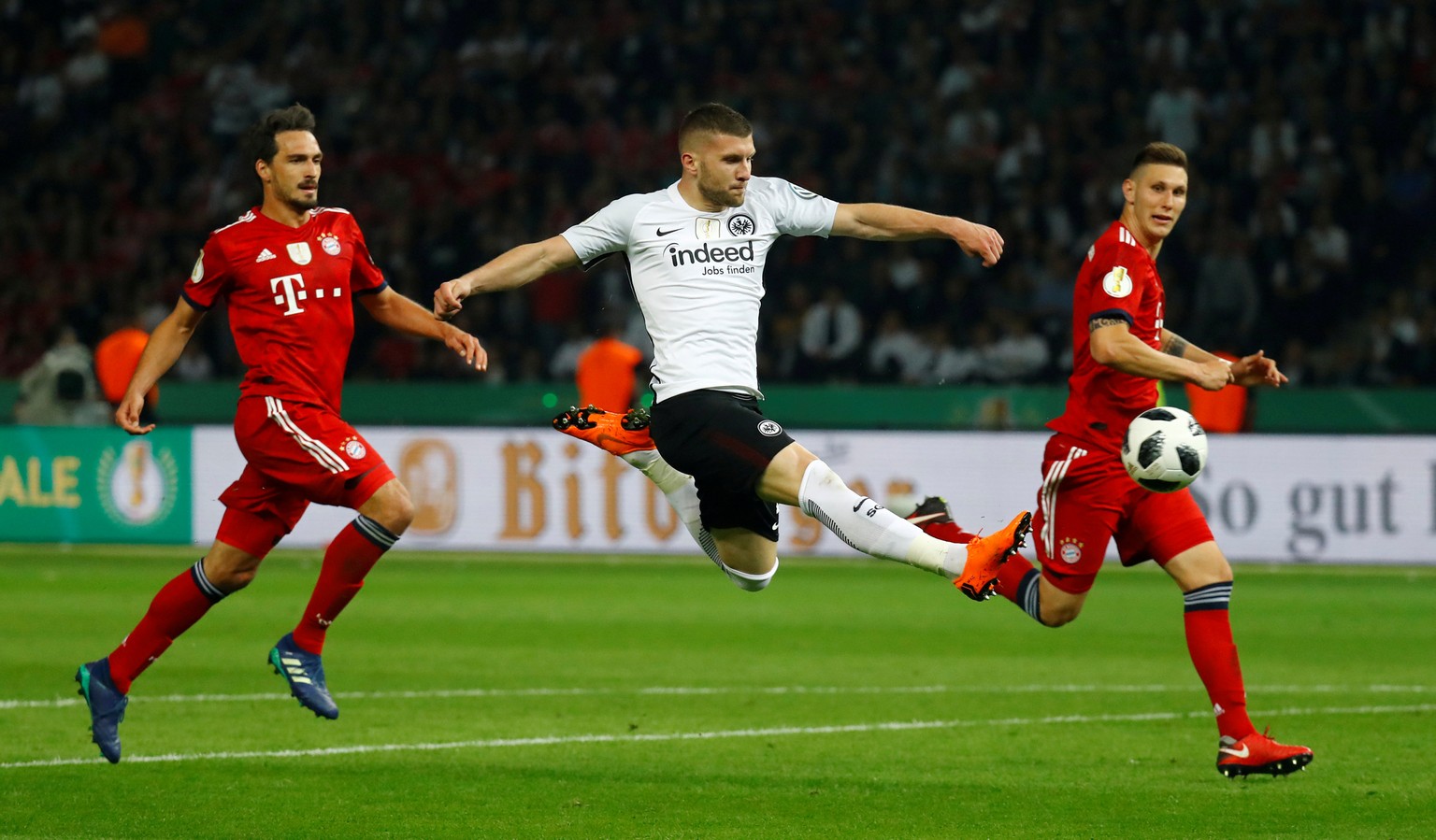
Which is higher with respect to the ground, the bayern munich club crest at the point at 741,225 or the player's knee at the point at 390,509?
the bayern munich club crest at the point at 741,225

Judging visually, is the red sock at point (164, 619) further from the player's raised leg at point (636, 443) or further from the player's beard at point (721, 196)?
the player's beard at point (721, 196)

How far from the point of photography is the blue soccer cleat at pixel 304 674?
7.36m

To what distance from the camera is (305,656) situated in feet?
Answer: 24.3

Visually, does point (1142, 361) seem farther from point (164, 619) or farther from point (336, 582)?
point (164, 619)

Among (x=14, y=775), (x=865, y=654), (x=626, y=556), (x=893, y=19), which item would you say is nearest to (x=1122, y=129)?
(x=893, y=19)

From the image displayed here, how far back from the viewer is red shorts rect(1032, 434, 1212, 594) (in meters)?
7.24

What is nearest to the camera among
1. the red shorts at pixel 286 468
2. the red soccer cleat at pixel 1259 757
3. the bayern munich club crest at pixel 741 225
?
the red soccer cleat at pixel 1259 757

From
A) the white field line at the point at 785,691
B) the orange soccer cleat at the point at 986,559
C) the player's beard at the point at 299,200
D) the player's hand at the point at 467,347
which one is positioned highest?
the player's beard at the point at 299,200

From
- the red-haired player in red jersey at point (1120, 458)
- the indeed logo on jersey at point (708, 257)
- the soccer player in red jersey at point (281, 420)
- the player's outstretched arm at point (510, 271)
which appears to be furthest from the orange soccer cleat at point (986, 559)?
the soccer player in red jersey at point (281, 420)

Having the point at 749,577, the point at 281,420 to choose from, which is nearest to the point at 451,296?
the point at 281,420

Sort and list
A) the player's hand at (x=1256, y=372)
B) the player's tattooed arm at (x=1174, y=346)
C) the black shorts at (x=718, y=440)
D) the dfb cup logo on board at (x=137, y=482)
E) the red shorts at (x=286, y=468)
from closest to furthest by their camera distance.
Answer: the black shorts at (x=718, y=440)
the player's hand at (x=1256, y=372)
the red shorts at (x=286, y=468)
the player's tattooed arm at (x=1174, y=346)
the dfb cup logo on board at (x=137, y=482)

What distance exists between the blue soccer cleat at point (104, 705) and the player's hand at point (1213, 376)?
13.7 feet

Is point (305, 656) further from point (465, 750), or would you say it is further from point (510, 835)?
point (510, 835)

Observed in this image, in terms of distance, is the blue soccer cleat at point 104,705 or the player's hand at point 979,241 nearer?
the player's hand at point 979,241
